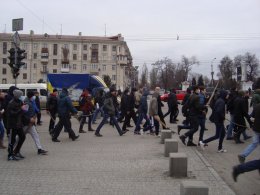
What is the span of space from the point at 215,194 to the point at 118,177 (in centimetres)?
204

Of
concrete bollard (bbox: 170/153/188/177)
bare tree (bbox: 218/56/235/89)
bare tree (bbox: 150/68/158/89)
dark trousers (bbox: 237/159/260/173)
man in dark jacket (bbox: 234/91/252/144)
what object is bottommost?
concrete bollard (bbox: 170/153/188/177)

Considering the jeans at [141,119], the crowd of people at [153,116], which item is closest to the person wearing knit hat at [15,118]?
the crowd of people at [153,116]

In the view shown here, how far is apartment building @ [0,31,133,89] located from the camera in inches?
3999

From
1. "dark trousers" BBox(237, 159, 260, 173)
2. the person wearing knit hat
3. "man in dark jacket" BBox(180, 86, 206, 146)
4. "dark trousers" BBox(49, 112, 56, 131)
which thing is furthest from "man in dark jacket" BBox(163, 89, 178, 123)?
"dark trousers" BBox(237, 159, 260, 173)

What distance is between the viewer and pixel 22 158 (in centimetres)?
971

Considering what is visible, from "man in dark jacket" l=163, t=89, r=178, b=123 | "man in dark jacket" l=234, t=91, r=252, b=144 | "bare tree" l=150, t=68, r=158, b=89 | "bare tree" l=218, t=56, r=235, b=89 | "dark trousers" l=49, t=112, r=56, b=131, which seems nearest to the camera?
"man in dark jacket" l=234, t=91, r=252, b=144

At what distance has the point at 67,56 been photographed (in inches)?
4031

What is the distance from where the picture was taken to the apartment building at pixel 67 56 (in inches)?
3999

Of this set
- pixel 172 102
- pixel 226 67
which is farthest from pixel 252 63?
pixel 172 102

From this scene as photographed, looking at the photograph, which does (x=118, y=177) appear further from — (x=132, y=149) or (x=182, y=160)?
(x=132, y=149)

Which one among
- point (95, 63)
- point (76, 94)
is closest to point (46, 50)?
point (95, 63)

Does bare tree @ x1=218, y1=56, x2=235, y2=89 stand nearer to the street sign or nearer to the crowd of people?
the crowd of people

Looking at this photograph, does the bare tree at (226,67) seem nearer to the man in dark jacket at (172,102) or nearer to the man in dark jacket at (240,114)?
the man in dark jacket at (172,102)

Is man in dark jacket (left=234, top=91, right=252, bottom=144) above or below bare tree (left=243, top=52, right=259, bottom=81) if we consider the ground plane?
below
